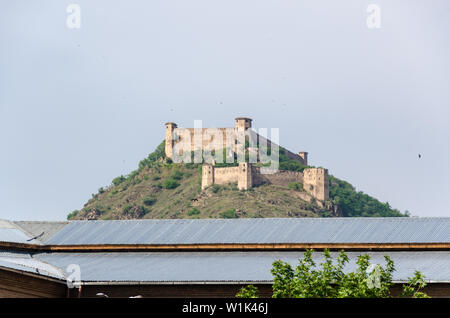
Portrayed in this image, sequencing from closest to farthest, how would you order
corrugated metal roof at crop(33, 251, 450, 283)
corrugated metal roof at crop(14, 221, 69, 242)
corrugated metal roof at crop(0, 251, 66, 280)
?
1. corrugated metal roof at crop(0, 251, 66, 280)
2. corrugated metal roof at crop(33, 251, 450, 283)
3. corrugated metal roof at crop(14, 221, 69, 242)

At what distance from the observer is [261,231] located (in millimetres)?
44156

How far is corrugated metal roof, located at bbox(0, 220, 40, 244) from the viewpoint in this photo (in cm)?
4400

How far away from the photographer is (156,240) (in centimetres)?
4419

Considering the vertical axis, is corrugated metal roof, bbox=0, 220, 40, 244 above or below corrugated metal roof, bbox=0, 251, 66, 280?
above

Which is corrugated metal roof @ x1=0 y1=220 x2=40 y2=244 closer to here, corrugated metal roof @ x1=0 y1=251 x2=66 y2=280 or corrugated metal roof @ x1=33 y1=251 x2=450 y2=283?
corrugated metal roof @ x1=0 y1=251 x2=66 y2=280

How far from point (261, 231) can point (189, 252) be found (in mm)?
3510

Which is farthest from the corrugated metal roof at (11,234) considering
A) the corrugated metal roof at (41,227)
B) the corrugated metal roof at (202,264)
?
the corrugated metal roof at (202,264)

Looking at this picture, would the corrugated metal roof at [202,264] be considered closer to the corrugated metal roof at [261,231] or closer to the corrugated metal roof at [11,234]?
the corrugated metal roof at [261,231]

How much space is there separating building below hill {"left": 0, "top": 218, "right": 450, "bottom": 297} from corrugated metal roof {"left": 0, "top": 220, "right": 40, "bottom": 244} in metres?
0.07

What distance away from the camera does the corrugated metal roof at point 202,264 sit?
37.9 m

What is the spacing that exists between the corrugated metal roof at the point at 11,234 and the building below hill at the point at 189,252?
7 centimetres

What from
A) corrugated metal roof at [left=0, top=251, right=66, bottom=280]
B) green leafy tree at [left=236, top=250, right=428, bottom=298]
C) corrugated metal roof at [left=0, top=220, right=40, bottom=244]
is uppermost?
corrugated metal roof at [left=0, top=220, right=40, bottom=244]

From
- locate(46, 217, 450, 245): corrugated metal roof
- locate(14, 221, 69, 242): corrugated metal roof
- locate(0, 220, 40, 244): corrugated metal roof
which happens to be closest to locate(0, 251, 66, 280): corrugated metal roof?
locate(0, 220, 40, 244): corrugated metal roof
